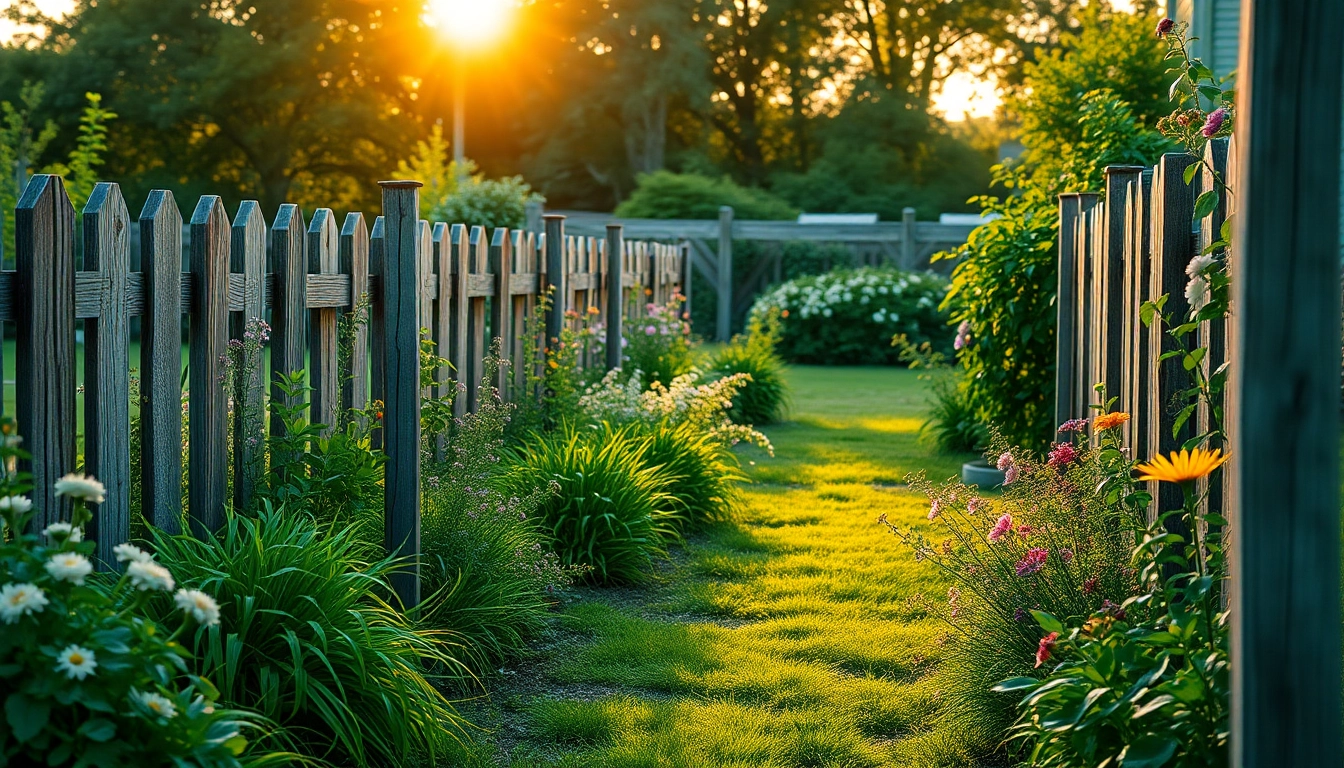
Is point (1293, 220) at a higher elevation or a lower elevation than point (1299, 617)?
higher

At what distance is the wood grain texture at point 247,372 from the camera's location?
3549 mm

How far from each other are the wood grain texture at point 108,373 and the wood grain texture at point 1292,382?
256cm

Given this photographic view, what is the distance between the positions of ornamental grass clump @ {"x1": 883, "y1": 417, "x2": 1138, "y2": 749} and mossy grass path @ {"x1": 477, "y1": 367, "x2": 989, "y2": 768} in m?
0.13

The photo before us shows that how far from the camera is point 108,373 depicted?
302cm

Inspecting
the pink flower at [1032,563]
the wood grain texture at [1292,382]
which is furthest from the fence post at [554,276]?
the wood grain texture at [1292,382]

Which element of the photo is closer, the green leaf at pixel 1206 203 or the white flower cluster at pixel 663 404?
the green leaf at pixel 1206 203

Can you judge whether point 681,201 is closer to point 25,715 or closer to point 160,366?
point 160,366

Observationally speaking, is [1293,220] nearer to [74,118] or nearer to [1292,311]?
[1292,311]

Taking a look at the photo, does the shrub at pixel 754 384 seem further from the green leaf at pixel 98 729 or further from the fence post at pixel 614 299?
the green leaf at pixel 98 729

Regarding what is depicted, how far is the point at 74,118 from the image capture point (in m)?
32.4

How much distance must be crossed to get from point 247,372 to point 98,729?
1829mm

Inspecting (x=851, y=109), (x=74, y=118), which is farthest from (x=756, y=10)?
(x=74, y=118)

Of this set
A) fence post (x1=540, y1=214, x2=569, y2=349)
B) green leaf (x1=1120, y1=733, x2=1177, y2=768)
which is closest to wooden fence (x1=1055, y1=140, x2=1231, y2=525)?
green leaf (x1=1120, y1=733, x2=1177, y2=768)

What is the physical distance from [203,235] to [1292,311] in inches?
111
